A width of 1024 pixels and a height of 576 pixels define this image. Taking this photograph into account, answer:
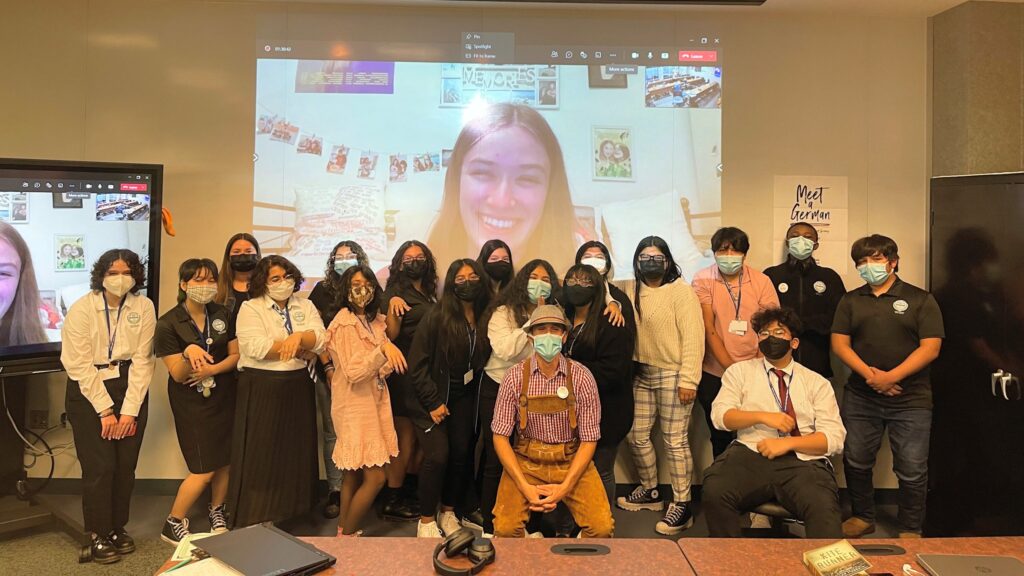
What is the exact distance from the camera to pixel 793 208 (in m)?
3.90

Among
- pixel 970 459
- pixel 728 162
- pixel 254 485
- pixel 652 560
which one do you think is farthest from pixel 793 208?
pixel 254 485

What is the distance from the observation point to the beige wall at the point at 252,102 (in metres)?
3.81

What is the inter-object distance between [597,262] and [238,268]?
83.0 inches

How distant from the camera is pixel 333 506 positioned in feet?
11.6

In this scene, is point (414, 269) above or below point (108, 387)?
above

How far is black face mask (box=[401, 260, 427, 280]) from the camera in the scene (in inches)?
135

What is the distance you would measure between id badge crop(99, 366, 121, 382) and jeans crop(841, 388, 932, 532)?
4.04 m

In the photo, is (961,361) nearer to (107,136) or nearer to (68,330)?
(68,330)

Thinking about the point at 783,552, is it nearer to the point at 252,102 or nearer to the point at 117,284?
the point at 117,284

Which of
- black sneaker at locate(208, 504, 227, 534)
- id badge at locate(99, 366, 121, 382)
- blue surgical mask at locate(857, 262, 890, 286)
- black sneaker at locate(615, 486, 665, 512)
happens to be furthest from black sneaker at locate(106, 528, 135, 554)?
blue surgical mask at locate(857, 262, 890, 286)

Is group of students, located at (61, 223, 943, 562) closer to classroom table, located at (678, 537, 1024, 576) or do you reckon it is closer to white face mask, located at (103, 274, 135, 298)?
white face mask, located at (103, 274, 135, 298)

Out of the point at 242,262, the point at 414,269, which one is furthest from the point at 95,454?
the point at 414,269

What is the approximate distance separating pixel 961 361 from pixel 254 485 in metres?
3.96

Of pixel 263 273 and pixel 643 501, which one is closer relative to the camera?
pixel 263 273
